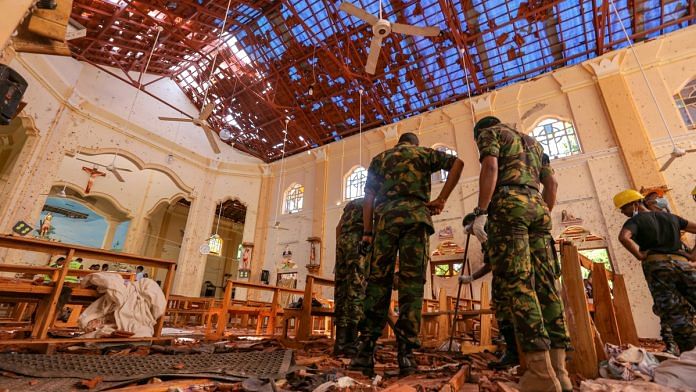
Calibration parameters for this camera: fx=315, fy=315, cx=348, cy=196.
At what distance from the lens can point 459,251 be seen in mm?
10211

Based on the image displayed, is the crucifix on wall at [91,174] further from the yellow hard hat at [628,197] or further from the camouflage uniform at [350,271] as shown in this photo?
the yellow hard hat at [628,197]

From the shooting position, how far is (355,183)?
43.4 feet

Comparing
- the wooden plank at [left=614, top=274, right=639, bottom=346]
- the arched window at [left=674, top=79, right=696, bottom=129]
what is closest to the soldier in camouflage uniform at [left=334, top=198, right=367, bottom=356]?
the wooden plank at [left=614, top=274, right=639, bottom=346]

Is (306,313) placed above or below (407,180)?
below

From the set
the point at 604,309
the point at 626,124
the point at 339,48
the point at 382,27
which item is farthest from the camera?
the point at 339,48

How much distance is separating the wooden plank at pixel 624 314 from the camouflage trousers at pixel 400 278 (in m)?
2.31

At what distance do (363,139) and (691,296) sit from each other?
11.4 m

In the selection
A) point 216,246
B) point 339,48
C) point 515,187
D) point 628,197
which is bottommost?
point 515,187

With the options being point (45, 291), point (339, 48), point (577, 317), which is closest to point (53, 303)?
point (45, 291)

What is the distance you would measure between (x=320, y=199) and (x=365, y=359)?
38.1 feet

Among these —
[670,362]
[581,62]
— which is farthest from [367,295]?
[581,62]

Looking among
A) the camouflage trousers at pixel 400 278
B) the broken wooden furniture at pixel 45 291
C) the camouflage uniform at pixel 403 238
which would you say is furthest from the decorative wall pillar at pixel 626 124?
the broken wooden furniture at pixel 45 291

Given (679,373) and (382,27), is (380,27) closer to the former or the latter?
(382,27)

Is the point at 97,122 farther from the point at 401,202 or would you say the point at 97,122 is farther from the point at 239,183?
the point at 401,202
